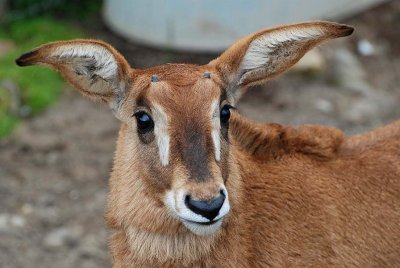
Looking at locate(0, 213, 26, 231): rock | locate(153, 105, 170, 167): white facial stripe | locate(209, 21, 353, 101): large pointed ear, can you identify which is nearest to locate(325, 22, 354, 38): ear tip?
locate(209, 21, 353, 101): large pointed ear

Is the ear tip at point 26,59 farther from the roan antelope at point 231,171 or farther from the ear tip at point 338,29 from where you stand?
the ear tip at point 338,29

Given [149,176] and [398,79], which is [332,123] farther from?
[149,176]

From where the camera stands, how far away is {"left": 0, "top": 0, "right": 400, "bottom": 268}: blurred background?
30.3 feet

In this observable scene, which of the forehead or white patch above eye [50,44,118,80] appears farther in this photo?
white patch above eye [50,44,118,80]

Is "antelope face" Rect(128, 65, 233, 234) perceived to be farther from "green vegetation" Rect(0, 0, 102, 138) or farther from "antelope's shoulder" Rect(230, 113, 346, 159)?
"green vegetation" Rect(0, 0, 102, 138)

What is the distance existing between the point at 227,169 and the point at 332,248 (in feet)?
3.27

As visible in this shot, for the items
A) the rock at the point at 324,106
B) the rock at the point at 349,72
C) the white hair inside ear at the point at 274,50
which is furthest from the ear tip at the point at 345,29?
the rock at the point at 349,72

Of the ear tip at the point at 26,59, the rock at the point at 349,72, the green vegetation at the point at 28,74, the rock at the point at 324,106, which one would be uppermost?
the ear tip at the point at 26,59

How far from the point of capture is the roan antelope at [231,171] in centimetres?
539

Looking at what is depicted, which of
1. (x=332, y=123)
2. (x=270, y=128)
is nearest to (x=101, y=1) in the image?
(x=332, y=123)

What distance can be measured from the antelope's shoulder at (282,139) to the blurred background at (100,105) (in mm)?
2892

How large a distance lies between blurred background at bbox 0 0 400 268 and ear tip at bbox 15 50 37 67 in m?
3.69

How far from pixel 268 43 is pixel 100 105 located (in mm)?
5413

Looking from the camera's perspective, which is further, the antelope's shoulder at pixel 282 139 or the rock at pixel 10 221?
the rock at pixel 10 221
